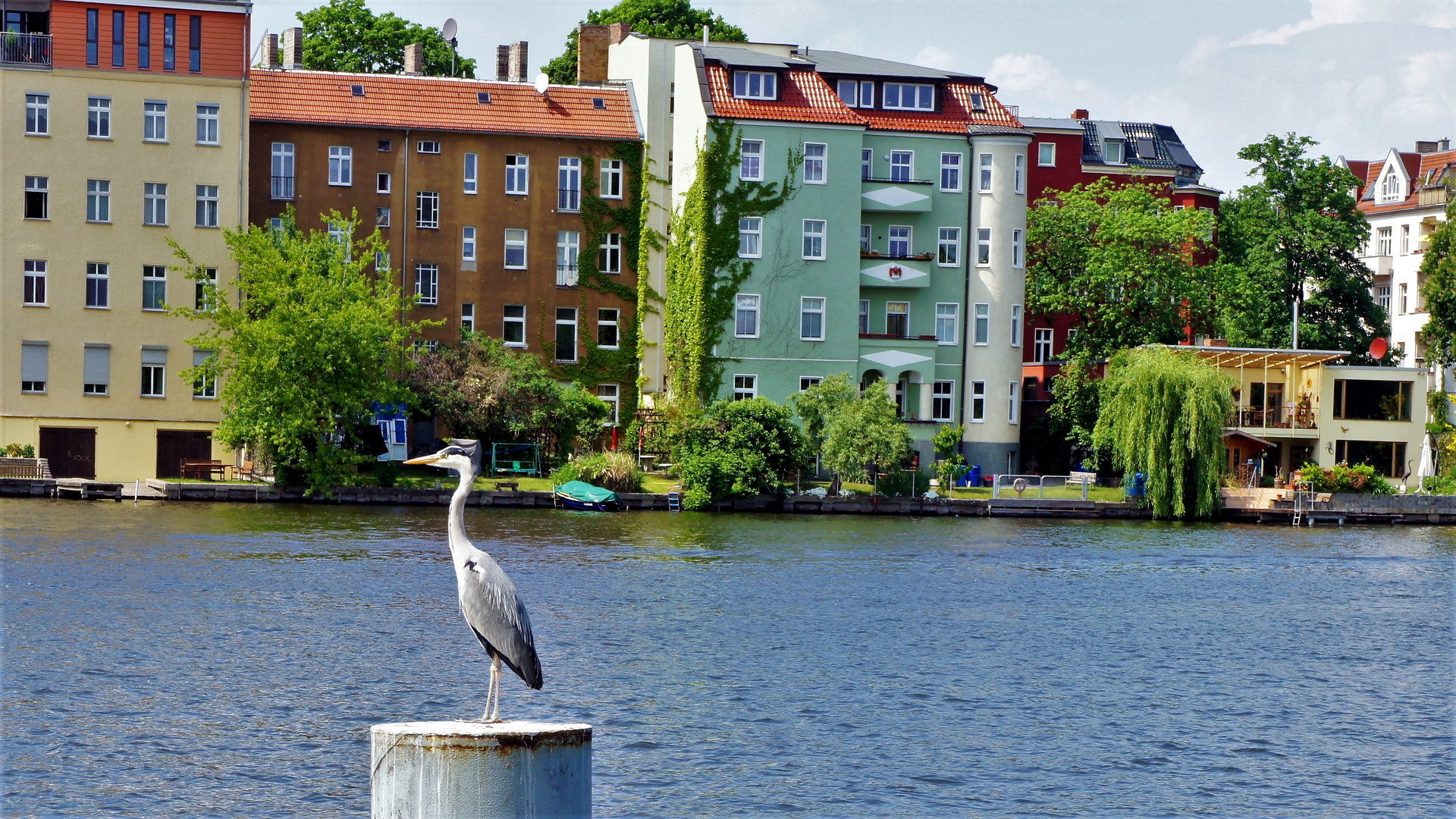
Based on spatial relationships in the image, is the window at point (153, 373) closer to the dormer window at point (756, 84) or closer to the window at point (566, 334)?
the window at point (566, 334)

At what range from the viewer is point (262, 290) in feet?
202

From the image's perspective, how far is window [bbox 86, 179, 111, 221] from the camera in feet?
217

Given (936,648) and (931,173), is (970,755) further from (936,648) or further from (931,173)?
(931,173)

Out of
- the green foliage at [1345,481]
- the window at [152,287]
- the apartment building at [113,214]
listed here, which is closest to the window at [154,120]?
the apartment building at [113,214]

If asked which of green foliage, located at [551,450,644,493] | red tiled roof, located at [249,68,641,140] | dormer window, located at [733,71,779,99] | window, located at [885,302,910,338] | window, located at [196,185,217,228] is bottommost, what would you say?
green foliage, located at [551,450,644,493]

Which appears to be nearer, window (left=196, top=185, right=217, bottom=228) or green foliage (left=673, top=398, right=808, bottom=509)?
green foliage (left=673, top=398, right=808, bottom=509)

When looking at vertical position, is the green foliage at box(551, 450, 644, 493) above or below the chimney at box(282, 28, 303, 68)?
below

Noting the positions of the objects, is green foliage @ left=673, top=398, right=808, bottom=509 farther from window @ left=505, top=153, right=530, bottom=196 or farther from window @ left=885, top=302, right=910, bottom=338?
window @ left=505, top=153, right=530, bottom=196

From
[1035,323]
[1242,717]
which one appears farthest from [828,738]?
[1035,323]

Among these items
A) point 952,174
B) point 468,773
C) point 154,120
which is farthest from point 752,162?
point 468,773

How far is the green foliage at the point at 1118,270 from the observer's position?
7844 centimetres

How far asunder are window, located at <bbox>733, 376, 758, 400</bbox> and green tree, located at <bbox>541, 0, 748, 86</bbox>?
24.9 meters

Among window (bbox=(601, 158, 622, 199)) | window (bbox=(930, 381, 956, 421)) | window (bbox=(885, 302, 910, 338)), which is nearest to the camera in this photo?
window (bbox=(601, 158, 622, 199))

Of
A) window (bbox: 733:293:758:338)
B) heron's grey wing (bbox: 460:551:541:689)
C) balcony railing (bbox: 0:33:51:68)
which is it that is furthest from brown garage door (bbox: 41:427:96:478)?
heron's grey wing (bbox: 460:551:541:689)
